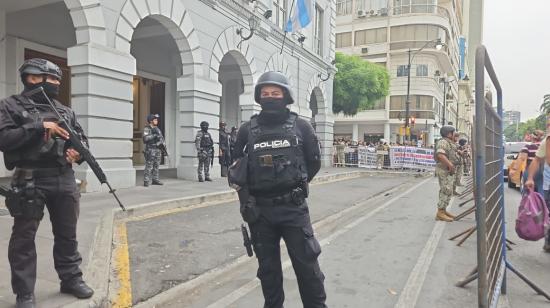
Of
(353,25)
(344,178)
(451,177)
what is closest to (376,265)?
(451,177)

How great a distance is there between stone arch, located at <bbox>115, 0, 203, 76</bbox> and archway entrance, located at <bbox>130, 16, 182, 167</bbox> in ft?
8.69

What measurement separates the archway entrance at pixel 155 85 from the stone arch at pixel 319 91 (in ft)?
25.0

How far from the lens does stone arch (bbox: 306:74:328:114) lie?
22.5 m

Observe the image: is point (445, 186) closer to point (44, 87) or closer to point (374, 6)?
point (44, 87)

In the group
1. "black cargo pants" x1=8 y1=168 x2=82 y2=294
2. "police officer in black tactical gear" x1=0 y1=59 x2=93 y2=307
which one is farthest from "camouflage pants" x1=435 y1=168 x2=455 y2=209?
"police officer in black tactical gear" x1=0 y1=59 x2=93 y2=307

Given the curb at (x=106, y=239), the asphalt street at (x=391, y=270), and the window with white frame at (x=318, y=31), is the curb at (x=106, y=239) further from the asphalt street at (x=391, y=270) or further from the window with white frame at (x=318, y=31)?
the window with white frame at (x=318, y=31)

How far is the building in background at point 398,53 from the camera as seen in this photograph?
1886 inches

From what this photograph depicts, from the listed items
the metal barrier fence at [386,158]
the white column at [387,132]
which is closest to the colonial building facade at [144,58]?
the metal barrier fence at [386,158]

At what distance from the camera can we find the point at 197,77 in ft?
41.9

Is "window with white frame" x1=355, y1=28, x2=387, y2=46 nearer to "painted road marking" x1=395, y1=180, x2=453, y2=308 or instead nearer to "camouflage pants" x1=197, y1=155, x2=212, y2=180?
"camouflage pants" x1=197, y1=155, x2=212, y2=180

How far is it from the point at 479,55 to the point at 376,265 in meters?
3.09

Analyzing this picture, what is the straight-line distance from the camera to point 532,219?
4746mm

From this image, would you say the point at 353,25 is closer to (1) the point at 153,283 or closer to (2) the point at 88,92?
(2) the point at 88,92

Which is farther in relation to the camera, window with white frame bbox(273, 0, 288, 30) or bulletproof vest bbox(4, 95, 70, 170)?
window with white frame bbox(273, 0, 288, 30)
